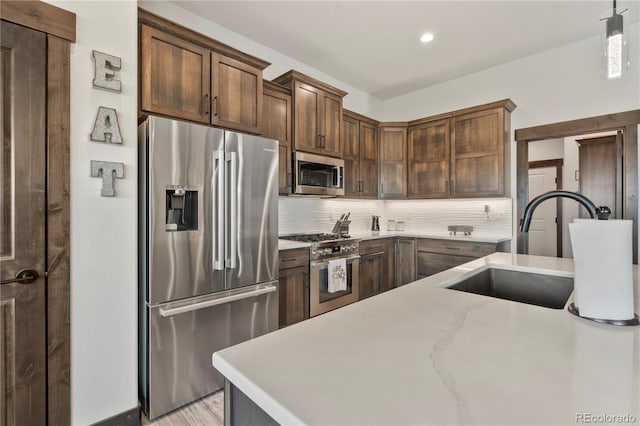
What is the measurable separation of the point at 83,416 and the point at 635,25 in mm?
5519

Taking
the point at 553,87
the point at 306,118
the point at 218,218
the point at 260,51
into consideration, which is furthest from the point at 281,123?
the point at 553,87

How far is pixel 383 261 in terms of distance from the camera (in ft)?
13.5

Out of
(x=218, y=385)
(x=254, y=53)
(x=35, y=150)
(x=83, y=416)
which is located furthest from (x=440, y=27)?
(x=83, y=416)

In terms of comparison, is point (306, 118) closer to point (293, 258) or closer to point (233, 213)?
point (293, 258)

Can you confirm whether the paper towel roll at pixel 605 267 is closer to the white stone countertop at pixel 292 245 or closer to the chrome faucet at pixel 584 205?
the chrome faucet at pixel 584 205

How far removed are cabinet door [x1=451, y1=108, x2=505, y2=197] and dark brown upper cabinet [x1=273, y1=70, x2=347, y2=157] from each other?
157cm

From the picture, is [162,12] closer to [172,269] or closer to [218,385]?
[172,269]

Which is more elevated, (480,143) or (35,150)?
(480,143)

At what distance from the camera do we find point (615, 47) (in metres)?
1.45

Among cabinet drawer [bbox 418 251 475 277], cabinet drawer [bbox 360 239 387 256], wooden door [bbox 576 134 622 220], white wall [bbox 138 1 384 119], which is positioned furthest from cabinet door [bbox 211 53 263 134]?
wooden door [bbox 576 134 622 220]

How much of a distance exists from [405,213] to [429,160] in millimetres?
990

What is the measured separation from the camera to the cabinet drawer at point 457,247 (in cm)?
353

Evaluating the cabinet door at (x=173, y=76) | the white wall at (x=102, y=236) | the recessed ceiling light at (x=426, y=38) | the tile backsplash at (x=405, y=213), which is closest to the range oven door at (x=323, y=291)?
the tile backsplash at (x=405, y=213)

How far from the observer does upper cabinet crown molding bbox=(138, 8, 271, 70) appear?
204 centimetres
